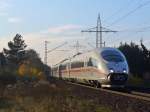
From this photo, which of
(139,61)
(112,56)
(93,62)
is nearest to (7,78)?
(139,61)

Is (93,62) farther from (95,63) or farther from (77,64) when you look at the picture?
(77,64)

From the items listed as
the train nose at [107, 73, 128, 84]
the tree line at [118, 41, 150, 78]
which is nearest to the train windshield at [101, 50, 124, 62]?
the train nose at [107, 73, 128, 84]

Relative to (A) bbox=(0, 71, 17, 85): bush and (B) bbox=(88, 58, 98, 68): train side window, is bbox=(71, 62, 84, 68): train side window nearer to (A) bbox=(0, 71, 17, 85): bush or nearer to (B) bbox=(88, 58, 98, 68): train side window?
(B) bbox=(88, 58, 98, 68): train side window

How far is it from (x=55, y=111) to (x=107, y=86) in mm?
18403

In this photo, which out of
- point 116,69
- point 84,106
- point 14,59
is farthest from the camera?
point 14,59

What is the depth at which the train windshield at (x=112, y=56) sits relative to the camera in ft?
119

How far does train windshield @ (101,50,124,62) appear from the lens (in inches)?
1433

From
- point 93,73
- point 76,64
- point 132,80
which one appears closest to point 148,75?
point 132,80

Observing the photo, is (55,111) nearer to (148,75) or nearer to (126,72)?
(126,72)

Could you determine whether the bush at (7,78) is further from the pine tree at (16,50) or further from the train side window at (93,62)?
the pine tree at (16,50)

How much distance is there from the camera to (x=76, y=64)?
49.9m

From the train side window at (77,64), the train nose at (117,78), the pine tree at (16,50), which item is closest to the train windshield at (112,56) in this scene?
the train nose at (117,78)

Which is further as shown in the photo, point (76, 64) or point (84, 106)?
point (76, 64)

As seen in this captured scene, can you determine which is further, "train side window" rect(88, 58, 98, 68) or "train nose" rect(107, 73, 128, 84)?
"train side window" rect(88, 58, 98, 68)
